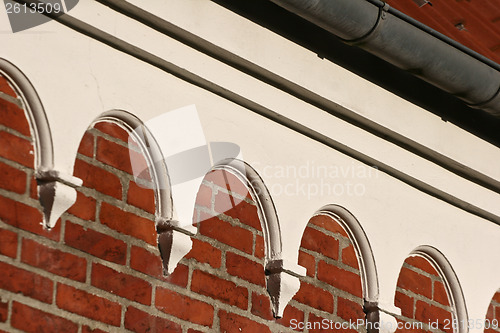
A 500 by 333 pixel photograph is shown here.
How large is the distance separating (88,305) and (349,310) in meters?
1.24

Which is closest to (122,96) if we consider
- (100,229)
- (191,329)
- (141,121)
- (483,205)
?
(141,121)

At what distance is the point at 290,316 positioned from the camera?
16.5 feet

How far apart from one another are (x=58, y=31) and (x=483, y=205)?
217cm

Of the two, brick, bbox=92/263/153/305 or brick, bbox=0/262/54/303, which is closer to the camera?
brick, bbox=0/262/54/303

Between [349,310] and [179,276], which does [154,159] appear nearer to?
[179,276]

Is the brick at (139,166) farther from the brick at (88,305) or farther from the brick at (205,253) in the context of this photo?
the brick at (88,305)

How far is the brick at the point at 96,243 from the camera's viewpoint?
14.6ft

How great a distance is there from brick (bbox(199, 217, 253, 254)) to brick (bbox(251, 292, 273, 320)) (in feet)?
0.56

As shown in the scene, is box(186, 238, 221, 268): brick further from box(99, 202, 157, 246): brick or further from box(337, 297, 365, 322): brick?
box(337, 297, 365, 322): brick

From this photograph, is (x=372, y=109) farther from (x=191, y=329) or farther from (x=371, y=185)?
(x=191, y=329)

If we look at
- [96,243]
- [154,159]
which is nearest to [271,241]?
[154,159]

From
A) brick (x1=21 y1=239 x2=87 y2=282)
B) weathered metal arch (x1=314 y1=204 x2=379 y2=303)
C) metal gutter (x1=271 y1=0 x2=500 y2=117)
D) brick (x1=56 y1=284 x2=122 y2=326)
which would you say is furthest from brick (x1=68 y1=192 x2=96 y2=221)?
weathered metal arch (x1=314 y1=204 x2=379 y2=303)

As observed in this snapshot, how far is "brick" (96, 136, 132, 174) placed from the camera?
462 cm

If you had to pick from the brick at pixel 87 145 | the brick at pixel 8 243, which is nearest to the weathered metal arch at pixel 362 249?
the brick at pixel 87 145
